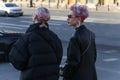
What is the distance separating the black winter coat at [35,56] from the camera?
5352mm

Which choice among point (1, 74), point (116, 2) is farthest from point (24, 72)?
point (116, 2)

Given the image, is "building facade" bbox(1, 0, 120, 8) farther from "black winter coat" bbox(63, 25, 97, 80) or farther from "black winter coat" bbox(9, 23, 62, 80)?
"black winter coat" bbox(9, 23, 62, 80)

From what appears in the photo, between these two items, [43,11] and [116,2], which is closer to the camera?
[43,11]

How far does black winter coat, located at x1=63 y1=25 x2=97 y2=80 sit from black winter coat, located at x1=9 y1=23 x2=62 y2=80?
0.19 m

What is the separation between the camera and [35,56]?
535cm

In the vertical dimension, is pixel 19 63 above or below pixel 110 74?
above

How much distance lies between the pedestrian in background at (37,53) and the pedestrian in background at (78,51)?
18cm

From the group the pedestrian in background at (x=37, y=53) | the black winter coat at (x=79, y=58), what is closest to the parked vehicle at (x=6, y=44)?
the black winter coat at (x=79, y=58)

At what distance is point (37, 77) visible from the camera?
5.41 metres

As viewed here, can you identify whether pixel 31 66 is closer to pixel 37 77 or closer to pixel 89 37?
pixel 37 77

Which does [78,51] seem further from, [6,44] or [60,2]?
→ [60,2]

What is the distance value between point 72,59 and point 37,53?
491mm

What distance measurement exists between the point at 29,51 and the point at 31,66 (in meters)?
0.19

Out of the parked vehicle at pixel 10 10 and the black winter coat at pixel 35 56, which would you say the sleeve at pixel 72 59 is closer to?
the black winter coat at pixel 35 56
